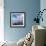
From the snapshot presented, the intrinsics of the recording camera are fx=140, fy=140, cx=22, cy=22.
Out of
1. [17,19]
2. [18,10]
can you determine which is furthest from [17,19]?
[18,10]

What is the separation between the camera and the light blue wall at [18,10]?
598 cm

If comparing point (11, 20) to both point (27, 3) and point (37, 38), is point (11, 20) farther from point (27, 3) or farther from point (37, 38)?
point (37, 38)

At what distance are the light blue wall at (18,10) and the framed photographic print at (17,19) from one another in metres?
0.13

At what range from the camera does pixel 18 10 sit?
6.00m

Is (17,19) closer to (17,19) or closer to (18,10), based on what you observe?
(17,19)

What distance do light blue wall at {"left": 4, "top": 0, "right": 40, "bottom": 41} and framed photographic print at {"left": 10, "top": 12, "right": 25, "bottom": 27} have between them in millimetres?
131

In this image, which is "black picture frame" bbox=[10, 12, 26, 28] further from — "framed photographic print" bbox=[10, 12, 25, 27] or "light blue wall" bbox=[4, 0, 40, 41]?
"light blue wall" bbox=[4, 0, 40, 41]

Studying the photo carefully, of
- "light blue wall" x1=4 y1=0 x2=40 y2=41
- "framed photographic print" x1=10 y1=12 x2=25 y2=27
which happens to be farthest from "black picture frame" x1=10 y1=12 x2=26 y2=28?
"light blue wall" x1=4 y1=0 x2=40 y2=41

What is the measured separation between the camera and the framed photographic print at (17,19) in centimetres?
599

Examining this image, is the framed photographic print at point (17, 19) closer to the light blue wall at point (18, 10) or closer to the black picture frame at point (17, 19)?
the black picture frame at point (17, 19)

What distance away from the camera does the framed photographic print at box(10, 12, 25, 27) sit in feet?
19.7

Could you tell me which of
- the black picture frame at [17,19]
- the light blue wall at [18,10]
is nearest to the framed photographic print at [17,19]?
the black picture frame at [17,19]

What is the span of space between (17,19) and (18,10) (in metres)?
0.39

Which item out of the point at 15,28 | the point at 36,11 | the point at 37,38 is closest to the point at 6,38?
the point at 15,28
